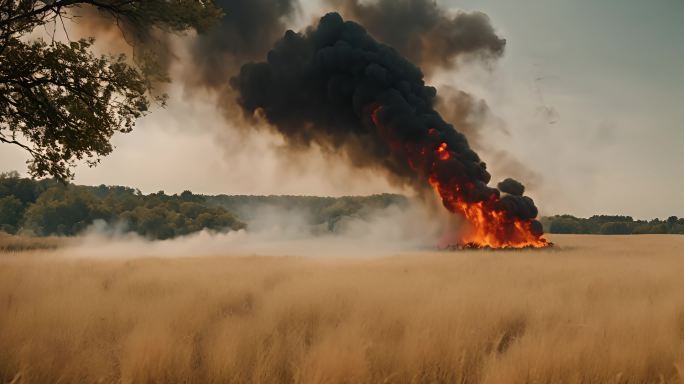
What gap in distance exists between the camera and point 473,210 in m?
39.9

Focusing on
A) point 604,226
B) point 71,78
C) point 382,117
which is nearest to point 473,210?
point 382,117

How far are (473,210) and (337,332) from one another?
115 feet

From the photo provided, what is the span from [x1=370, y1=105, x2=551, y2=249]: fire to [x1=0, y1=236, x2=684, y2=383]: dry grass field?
2516 centimetres

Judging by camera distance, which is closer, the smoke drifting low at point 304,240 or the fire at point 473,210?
the fire at point 473,210

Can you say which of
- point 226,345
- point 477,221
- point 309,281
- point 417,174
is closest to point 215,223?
point 417,174

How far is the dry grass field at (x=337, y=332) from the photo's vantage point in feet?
17.1

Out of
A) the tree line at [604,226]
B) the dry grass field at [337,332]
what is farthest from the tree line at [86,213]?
the dry grass field at [337,332]

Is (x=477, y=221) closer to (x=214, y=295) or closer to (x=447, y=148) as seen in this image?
(x=447, y=148)

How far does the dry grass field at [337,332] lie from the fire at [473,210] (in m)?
25.2

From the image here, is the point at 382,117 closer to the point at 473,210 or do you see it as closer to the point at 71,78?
the point at 473,210

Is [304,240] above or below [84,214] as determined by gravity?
below

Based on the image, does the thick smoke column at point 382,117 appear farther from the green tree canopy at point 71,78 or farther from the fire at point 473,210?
the green tree canopy at point 71,78

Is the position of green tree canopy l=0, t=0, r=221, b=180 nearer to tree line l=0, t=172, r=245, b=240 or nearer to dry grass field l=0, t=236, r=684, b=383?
dry grass field l=0, t=236, r=684, b=383

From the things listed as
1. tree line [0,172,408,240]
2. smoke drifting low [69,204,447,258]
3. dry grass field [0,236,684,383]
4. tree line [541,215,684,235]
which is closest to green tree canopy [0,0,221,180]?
dry grass field [0,236,684,383]
